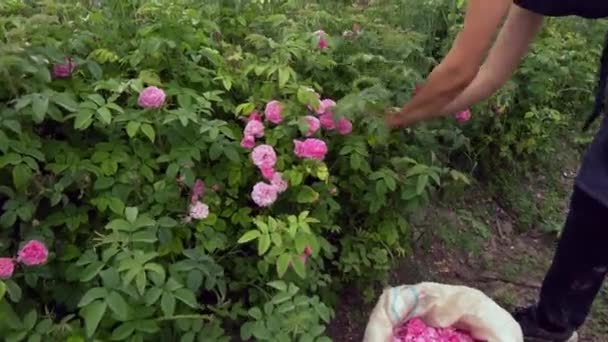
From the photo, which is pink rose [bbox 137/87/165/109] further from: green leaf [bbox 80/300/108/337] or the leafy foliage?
green leaf [bbox 80/300/108/337]

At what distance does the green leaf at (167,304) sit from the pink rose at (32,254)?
0.35 metres

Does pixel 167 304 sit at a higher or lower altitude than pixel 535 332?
higher

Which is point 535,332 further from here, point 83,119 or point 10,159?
point 10,159

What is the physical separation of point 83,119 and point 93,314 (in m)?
0.55

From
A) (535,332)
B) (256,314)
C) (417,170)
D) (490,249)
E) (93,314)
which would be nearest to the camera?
(93,314)

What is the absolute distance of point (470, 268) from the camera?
10.8 ft

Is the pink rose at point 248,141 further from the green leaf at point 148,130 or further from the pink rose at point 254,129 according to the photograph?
the green leaf at point 148,130

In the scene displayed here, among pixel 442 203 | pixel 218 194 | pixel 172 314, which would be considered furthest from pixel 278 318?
pixel 442 203

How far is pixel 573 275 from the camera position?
2641 mm

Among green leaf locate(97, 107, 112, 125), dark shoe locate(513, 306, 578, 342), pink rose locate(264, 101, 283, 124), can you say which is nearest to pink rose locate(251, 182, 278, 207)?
pink rose locate(264, 101, 283, 124)

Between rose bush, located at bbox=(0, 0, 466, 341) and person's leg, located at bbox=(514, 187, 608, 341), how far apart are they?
0.52 m

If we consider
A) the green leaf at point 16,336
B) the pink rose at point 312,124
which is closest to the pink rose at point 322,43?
the pink rose at point 312,124

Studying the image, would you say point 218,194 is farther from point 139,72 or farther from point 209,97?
point 139,72

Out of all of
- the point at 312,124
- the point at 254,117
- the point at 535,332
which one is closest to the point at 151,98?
the point at 254,117
